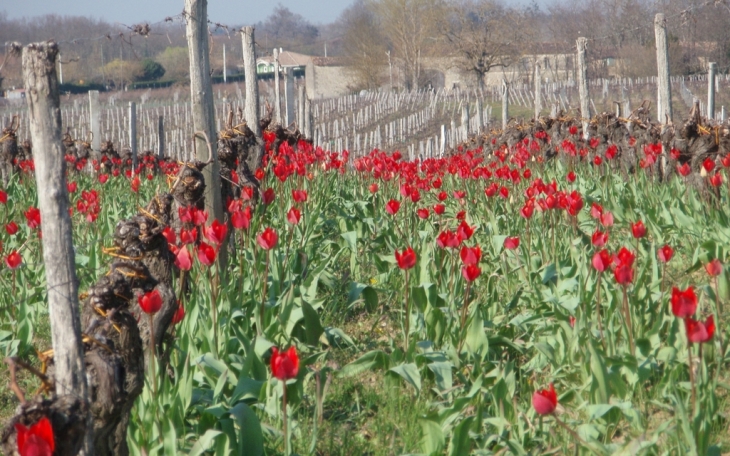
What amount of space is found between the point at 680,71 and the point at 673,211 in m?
42.0

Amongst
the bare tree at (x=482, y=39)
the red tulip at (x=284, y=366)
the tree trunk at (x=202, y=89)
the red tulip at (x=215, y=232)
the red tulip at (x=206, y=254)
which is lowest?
the red tulip at (x=284, y=366)

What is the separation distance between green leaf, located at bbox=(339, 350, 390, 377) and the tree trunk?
1852 millimetres

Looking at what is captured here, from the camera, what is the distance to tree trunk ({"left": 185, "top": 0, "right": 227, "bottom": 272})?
15.7 feet

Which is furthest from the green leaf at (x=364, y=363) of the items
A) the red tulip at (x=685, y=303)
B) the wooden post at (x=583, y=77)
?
the wooden post at (x=583, y=77)

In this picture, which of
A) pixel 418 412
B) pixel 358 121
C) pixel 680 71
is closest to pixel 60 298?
pixel 418 412

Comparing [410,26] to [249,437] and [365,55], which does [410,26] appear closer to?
[365,55]

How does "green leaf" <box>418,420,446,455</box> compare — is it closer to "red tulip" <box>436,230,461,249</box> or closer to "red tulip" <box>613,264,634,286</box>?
"red tulip" <box>613,264,634,286</box>

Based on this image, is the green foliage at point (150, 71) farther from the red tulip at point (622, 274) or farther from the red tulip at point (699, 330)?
the red tulip at point (699, 330)

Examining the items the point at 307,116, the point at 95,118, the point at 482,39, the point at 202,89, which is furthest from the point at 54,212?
the point at 482,39

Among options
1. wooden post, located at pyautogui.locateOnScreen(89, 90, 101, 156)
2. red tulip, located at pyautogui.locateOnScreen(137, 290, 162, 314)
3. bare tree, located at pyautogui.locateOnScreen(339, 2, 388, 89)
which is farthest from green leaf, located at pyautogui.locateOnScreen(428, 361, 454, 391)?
bare tree, located at pyautogui.locateOnScreen(339, 2, 388, 89)

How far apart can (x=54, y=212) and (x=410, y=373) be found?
1.62 metres

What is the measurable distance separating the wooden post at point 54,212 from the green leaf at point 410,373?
1423mm

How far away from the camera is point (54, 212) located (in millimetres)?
1963

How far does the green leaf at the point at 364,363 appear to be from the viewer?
328 cm
